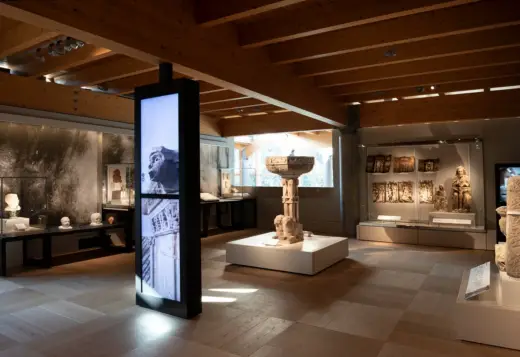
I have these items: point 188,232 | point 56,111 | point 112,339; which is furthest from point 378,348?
point 56,111

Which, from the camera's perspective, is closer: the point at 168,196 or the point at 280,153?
the point at 168,196

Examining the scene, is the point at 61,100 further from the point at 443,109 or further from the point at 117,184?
the point at 443,109

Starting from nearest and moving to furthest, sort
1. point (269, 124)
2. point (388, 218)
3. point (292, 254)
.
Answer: point (292, 254) → point (388, 218) → point (269, 124)

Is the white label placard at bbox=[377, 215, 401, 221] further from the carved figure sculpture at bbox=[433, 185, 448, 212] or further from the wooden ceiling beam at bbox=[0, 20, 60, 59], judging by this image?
the wooden ceiling beam at bbox=[0, 20, 60, 59]

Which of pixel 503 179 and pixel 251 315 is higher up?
pixel 503 179

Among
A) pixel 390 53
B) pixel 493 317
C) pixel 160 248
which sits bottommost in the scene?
pixel 493 317

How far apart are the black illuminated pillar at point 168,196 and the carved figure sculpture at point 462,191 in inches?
233

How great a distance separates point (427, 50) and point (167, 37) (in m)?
3.31

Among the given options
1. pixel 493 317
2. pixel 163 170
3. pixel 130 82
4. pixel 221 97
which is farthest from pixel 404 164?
pixel 163 170

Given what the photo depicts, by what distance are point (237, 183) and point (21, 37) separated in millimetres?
7165

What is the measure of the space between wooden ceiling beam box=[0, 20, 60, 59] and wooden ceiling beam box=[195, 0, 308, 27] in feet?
5.44

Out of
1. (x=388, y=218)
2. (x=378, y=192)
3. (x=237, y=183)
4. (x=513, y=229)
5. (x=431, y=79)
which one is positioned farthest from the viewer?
(x=237, y=183)

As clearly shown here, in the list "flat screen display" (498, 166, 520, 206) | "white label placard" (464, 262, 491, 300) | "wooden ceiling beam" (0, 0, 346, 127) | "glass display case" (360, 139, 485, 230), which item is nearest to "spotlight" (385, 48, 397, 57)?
"wooden ceiling beam" (0, 0, 346, 127)

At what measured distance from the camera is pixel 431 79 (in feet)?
21.1
